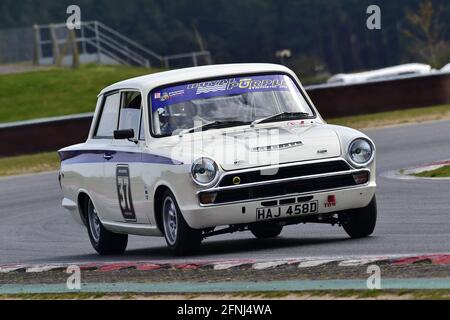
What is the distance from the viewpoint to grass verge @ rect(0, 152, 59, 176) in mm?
25875

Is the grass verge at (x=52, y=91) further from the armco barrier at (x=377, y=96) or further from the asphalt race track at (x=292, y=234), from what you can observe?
the asphalt race track at (x=292, y=234)

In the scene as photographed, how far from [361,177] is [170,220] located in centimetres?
156

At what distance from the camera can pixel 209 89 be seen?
1099 centimetres

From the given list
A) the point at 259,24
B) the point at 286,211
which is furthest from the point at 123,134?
the point at 259,24

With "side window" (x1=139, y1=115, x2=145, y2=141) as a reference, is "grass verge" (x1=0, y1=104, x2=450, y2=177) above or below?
below

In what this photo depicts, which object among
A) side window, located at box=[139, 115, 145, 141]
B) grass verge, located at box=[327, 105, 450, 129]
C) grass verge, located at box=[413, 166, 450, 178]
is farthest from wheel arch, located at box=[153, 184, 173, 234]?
grass verge, located at box=[327, 105, 450, 129]

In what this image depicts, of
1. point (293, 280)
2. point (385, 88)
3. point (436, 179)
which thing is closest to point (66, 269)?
point (293, 280)

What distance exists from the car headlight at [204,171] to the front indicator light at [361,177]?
1.13 m

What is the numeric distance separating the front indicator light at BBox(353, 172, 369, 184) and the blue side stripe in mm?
1384

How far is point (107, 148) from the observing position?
11625 millimetres

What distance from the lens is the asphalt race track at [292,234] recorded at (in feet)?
33.0

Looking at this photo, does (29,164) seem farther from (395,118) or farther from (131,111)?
(131,111)

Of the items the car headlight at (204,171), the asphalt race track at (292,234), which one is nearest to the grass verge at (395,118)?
the asphalt race track at (292,234)

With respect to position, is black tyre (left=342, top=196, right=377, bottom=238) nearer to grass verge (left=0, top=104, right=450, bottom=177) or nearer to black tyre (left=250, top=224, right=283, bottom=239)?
black tyre (left=250, top=224, right=283, bottom=239)
